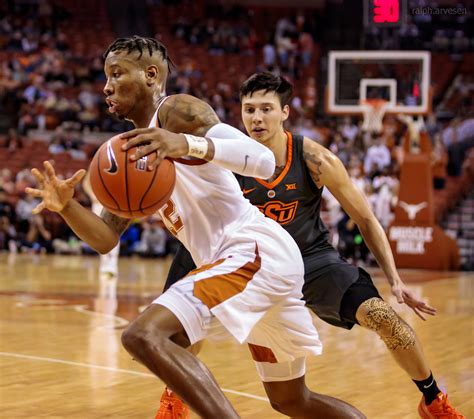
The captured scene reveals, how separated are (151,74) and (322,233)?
164 cm

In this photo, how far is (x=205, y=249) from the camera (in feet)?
11.7

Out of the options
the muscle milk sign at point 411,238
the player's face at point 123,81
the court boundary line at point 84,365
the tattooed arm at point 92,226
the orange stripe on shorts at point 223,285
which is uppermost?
the player's face at point 123,81

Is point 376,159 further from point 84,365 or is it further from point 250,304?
point 250,304

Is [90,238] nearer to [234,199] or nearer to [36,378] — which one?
[234,199]

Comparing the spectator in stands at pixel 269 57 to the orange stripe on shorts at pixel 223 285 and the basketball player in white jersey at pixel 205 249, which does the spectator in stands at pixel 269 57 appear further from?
the orange stripe on shorts at pixel 223 285

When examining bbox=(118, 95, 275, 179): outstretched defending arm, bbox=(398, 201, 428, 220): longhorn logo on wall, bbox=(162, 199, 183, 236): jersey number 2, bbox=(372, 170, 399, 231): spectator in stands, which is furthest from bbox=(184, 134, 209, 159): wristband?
bbox=(372, 170, 399, 231): spectator in stands

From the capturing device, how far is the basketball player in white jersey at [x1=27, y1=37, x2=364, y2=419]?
3.09 meters

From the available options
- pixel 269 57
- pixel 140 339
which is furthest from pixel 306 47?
pixel 140 339

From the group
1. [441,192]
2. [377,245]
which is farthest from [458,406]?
[441,192]

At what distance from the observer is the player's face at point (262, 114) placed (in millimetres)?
4887

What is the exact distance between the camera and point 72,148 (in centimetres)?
2005

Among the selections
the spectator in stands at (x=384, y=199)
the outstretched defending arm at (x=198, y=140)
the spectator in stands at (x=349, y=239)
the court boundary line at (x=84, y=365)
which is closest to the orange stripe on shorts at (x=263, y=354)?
the outstretched defending arm at (x=198, y=140)

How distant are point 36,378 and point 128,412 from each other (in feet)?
3.69

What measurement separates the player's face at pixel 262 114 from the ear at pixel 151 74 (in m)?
1.28
